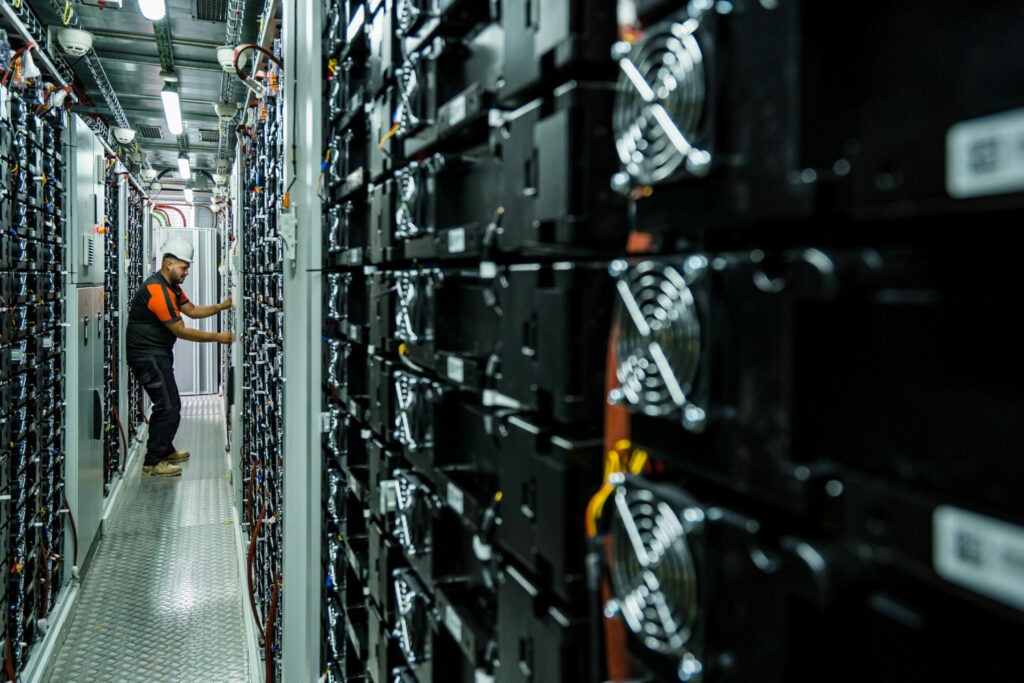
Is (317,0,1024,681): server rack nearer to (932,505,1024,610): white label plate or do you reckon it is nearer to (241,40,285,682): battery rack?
(932,505,1024,610): white label plate

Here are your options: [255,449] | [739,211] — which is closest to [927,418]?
[739,211]

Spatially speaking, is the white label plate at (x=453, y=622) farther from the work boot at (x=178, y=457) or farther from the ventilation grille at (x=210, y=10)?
the work boot at (x=178, y=457)

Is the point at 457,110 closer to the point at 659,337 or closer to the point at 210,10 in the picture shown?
the point at 659,337

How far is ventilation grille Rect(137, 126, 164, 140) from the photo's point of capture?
1019cm

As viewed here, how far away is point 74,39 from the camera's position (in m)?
5.43

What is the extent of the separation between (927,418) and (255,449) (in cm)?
453

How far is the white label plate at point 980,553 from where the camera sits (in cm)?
39

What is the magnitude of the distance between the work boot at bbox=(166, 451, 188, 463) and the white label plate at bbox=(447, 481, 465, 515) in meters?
7.45

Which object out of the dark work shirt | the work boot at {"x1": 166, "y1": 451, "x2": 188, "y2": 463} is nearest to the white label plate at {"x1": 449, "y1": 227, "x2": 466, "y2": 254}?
the dark work shirt

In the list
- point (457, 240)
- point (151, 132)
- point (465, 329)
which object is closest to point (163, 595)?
point (465, 329)

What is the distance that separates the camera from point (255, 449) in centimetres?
460

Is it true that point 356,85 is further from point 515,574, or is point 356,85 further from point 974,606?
point 974,606

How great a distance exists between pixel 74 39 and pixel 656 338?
6076 millimetres

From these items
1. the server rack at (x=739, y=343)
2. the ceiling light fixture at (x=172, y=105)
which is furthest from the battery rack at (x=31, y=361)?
the ceiling light fixture at (x=172, y=105)
